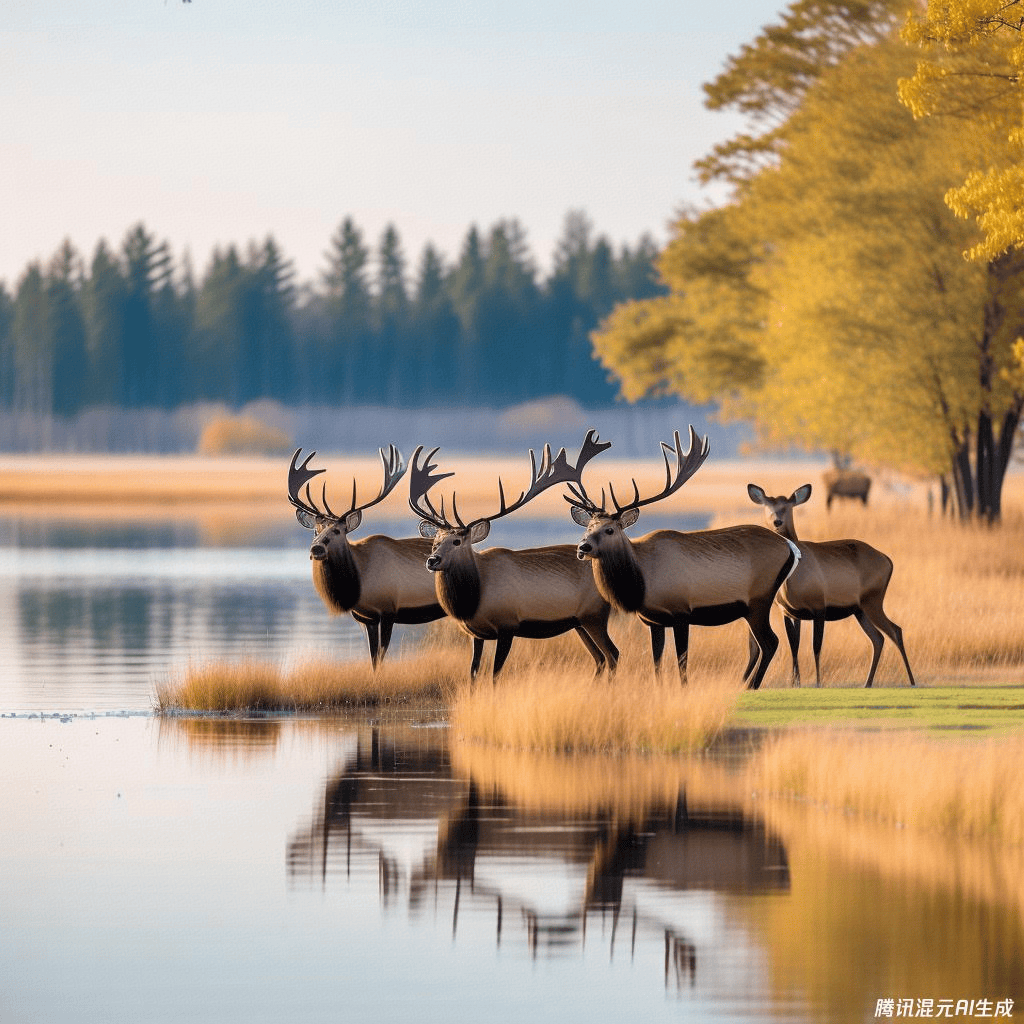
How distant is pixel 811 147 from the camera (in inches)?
1667

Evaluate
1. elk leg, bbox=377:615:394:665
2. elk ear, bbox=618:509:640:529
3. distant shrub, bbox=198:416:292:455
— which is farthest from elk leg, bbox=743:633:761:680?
distant shrub, bbox=198:416:292:455

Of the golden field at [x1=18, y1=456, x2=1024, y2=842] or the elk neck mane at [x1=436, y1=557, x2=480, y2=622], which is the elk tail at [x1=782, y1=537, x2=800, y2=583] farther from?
the elk neck mane at [x1=436, y1=557, x2=480, y2=622]

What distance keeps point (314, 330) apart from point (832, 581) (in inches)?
6296

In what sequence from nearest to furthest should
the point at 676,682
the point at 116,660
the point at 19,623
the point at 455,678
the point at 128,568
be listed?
1. the point at 676,682
2. the point at 455,678
3. the point at 116,660
4. the point at 19,623
5. the point at 128,568

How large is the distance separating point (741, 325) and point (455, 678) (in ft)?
99.3

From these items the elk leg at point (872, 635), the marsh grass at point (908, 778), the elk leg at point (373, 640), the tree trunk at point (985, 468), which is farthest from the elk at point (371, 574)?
the tree trunk at point (985, 468)

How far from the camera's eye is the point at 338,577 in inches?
797

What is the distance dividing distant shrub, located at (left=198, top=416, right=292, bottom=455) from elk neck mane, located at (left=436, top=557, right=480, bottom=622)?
13758 cm

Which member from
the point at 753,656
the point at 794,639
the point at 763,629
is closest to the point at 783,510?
the point at 763,629

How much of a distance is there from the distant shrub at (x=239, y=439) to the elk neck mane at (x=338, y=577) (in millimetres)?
136083

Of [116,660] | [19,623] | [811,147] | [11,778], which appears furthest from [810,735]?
[811,147]

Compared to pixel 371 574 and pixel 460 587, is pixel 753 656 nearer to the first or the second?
pixel 460 587

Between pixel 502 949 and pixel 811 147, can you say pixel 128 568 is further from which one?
pixel 502 949

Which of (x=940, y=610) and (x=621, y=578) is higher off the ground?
(x=621, y=578)
